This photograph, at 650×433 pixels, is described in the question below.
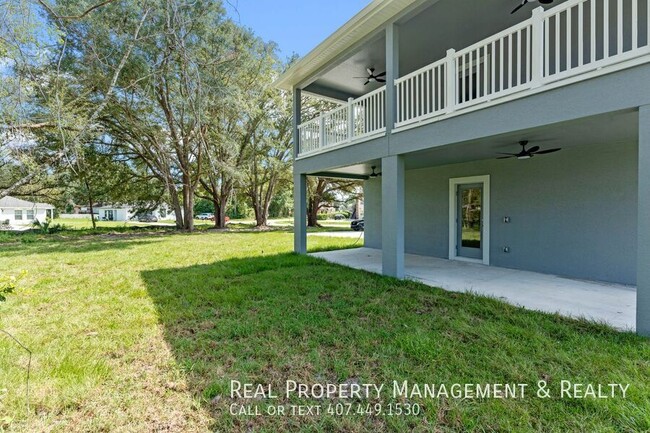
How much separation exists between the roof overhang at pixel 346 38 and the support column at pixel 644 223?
12.5ft

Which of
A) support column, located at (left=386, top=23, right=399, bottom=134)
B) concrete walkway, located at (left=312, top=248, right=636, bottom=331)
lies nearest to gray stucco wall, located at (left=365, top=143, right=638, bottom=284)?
concrete walkway, located at (left=312, top=248, right=636, bottom=331)

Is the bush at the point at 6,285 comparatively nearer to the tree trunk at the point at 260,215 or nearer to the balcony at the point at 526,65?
the balcony at the point at 526,65

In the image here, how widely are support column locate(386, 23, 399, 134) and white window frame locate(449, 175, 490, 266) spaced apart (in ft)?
9.95

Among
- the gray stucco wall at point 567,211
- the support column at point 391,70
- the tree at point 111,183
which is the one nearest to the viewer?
the gray stucco wall at point 567,211

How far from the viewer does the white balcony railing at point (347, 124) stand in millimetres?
6719

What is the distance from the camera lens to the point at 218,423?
7.34ft

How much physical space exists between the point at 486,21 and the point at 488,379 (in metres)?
6.48

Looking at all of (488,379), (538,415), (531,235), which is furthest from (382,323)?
(531,235)

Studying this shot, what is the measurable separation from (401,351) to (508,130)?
10.7ft

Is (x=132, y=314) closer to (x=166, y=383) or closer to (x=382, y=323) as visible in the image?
(x=166, y=383)

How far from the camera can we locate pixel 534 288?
534cm

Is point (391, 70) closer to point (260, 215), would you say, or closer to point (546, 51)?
point (546, 51)

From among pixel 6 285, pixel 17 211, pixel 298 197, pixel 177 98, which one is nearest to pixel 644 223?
pixel 6 285

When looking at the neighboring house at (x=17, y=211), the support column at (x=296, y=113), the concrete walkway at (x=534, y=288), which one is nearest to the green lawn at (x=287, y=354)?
the concrete walkway at (x=534, y=288)
